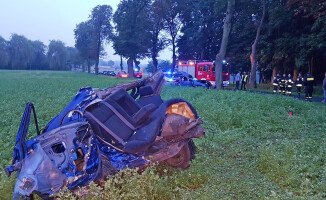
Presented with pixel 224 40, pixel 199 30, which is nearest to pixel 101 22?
pixel 199 30

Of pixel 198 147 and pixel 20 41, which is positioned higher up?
pixel 20 41

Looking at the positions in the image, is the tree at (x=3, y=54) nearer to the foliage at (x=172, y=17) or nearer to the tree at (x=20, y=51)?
the tree at (x=20, y=51)

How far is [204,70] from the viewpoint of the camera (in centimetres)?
3922

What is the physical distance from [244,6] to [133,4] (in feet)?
88.8

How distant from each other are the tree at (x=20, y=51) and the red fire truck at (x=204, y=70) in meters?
79.3

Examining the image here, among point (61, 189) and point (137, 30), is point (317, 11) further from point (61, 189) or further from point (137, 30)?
point (137, 30)

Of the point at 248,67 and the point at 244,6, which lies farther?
the point at 248,67

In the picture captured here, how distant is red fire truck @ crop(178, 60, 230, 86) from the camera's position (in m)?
37.1

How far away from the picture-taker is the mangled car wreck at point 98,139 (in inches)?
160

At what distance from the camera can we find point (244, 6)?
38.7 m

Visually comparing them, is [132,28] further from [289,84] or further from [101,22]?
[289,84]

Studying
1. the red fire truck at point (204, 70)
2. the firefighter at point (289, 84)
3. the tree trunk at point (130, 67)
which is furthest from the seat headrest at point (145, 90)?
the tree trunk at point (130, 67)

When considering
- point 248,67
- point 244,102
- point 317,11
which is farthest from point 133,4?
point 244,102

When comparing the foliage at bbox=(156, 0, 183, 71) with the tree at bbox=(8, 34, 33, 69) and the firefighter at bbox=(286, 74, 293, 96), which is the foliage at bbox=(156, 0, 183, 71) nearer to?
the firefighter at bbox=(286, 74, 293, 96)
